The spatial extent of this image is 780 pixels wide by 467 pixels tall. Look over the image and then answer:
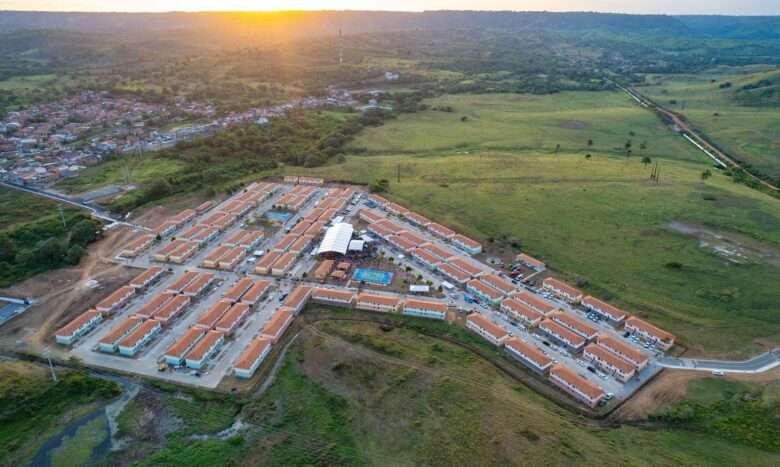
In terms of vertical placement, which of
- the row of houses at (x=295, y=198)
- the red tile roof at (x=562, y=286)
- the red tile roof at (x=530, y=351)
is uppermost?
the row of houses at (x=295, y=198)

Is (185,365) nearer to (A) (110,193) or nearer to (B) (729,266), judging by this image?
(A) (110,193)

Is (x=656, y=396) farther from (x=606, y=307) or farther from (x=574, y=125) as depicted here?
(x=574, y=125)

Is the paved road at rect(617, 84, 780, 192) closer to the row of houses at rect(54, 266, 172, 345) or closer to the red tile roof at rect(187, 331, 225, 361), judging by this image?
the red tile roof at rect(187, 331, 225, 361)

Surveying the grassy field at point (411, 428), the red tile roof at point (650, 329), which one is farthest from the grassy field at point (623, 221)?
the grassy field at point (411, 428)

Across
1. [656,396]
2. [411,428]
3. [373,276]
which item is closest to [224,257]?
[373,276]

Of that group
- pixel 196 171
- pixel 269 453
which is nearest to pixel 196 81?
pixel 196 171

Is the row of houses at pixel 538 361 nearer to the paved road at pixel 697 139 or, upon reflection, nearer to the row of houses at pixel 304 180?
the row of houses at pixel 304 180
